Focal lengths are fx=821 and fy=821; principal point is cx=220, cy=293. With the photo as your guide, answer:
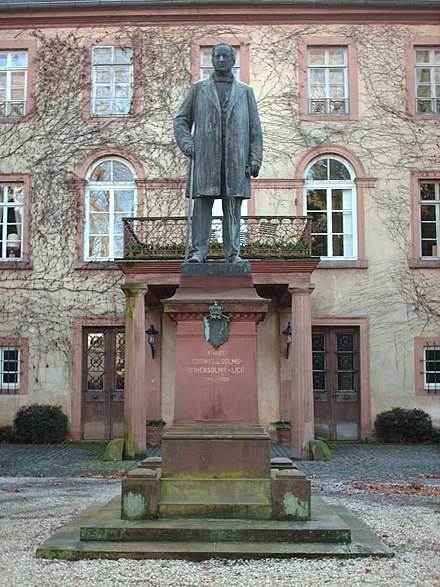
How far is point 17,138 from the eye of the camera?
65.0ft

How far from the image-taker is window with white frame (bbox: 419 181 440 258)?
1952cm

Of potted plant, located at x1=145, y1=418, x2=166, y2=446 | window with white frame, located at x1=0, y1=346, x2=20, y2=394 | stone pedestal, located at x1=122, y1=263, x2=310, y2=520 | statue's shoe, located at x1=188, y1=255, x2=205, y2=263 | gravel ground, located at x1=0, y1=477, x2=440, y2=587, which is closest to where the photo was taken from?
gravel ground, located at x1=0, y1=477, x2=440, y2=587

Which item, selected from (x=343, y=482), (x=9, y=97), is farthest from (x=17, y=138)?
(x=343, y=482)

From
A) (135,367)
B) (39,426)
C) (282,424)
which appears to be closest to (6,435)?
(39,426)

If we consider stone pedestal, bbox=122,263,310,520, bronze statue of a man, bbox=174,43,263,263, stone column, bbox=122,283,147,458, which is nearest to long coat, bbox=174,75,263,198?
bronze statue of a man, bbox=174,43,263,263

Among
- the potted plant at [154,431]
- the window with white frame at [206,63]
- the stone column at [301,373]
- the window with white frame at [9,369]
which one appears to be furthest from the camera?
the window with white frame at [206,63]

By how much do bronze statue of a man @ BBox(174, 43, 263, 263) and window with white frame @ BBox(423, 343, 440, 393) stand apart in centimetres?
1212

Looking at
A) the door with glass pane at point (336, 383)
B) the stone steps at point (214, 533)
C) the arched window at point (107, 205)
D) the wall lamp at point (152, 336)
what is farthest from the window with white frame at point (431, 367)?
the stone steps at point (214, 533)

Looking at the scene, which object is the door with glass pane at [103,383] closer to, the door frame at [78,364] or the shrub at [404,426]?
the door frame at [78,364]

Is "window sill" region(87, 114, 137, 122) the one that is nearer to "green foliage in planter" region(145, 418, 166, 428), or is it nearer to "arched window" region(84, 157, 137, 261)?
"arched window" region(84, 157, 137, 261)

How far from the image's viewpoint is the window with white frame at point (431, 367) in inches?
749

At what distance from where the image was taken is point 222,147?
7.94 meters

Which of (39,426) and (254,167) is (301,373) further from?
(254,167)

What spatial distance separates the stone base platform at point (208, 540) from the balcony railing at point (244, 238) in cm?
943
